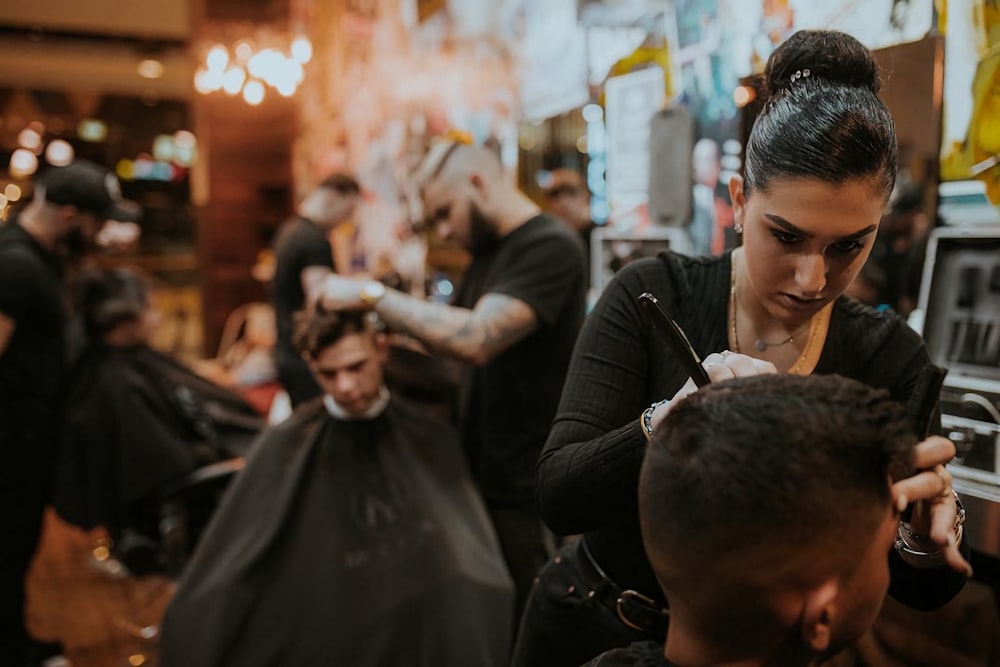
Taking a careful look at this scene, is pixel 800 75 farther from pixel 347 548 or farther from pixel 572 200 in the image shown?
pixel 572 200

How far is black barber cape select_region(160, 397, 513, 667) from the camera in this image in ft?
6.17

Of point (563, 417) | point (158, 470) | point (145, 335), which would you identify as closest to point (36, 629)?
point (158, 470)

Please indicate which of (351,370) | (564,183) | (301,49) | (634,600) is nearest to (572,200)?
(564,183)

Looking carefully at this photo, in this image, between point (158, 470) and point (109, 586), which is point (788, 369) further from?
point (109, 586)

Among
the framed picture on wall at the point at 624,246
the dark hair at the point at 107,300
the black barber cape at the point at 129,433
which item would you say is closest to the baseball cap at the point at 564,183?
the framed picture on wall at the point at 624,246

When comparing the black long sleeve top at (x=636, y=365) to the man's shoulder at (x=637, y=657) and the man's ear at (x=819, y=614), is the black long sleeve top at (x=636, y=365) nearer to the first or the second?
the man's shoulder at (x=637, y=657)

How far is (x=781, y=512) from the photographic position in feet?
2.32

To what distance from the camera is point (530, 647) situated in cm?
127

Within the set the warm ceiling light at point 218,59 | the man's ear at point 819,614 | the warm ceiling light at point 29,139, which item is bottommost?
the man's ear at point 819,614

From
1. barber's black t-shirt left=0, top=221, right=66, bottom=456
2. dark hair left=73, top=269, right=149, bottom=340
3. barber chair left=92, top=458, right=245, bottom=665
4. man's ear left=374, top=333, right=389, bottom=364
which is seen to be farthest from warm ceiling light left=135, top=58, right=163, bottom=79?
man's ear left=374, top=333, right=389, bottom=364

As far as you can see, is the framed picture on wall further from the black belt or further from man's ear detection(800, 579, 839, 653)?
man's ear detection(800, 579, 839, 653)

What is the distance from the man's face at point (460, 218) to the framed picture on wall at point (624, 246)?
44 centimetres

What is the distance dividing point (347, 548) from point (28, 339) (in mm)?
1589

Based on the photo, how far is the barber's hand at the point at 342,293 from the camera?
81.0 inches
